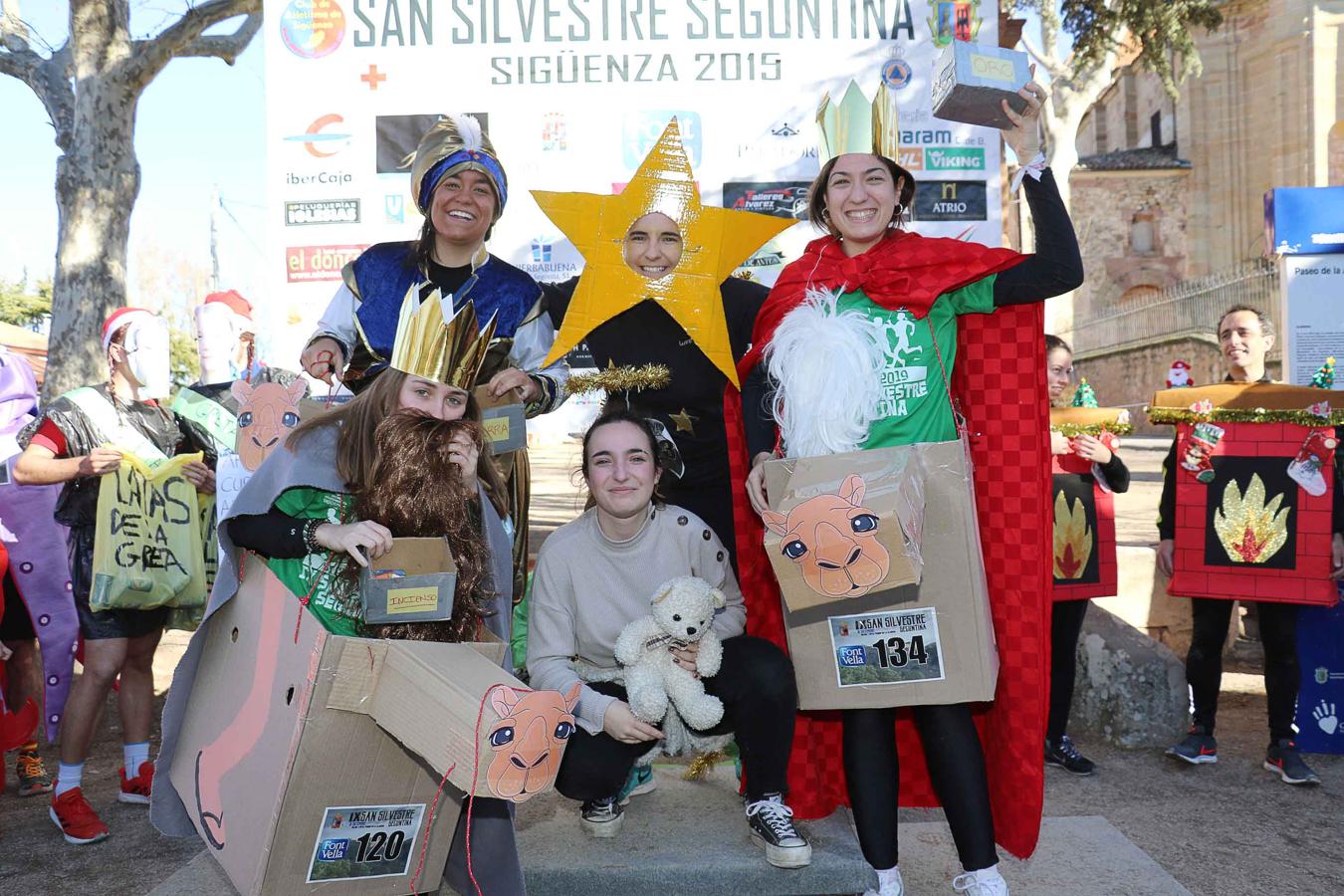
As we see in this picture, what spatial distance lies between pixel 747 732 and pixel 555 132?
133 inches

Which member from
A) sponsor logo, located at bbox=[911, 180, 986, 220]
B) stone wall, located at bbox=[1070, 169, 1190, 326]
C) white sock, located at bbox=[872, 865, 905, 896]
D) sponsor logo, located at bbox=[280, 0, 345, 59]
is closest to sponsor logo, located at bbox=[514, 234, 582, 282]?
sponsor logo, located at bbox=[280, 0, 345, 59]

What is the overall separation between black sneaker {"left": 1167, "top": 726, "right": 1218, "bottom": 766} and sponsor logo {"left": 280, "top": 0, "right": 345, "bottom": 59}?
4.87 meters

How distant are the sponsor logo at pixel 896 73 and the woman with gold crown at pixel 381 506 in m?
3.24

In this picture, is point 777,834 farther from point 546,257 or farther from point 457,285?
point 546,257

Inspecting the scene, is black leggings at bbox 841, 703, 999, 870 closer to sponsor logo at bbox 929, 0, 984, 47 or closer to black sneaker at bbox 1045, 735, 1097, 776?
black sneaker at bbox 1045, 735, 1097, 776

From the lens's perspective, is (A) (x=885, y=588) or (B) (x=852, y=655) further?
(B) (x=852, y=655)

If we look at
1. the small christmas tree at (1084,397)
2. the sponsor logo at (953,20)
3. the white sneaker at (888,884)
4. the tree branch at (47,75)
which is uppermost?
the tree branch at (47,75)

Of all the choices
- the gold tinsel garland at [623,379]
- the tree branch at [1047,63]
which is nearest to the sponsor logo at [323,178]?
the gold tinsel garland at [623,379]

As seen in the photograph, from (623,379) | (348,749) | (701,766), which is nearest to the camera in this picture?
(348,749)

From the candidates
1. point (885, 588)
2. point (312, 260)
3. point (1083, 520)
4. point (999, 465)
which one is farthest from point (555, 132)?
point (885, 588)

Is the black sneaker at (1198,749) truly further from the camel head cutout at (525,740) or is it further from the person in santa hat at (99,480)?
the person in santa hat at (99,480)

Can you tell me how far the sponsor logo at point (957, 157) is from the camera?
202 inches

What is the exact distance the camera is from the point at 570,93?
5.07 m

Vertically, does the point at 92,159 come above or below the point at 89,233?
above
